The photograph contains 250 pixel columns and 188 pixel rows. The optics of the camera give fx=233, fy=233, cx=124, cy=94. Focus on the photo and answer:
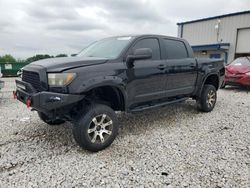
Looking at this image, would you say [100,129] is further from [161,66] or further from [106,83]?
[161,66]

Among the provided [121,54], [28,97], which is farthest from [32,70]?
[121,54]

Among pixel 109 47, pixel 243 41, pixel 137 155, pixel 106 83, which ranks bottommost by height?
pixel 137 155

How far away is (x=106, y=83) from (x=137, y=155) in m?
1.21

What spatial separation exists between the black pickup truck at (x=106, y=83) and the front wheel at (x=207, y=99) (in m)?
0.66

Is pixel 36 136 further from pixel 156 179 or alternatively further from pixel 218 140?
pixel 218 140

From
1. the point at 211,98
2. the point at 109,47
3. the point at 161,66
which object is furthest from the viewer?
the point at 211,98

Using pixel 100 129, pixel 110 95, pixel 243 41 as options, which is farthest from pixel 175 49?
pixel 243 41

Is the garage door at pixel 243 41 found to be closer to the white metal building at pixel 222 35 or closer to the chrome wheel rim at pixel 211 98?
the white metal building at pixel 222 35

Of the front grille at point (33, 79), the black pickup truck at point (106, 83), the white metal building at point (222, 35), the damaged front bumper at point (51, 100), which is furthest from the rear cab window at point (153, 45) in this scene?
the white metal building at point (222, 35)

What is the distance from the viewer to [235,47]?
21.2 m

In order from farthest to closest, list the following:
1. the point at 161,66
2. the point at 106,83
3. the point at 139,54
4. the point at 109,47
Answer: the point at 161,66, the point at 109,47, the point at 139,54, the point at 106,83

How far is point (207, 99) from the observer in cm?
607

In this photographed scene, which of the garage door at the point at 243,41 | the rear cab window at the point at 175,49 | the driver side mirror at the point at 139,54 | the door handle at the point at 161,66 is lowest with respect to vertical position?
the door handle at the point at 161,66

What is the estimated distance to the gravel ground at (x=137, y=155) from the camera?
2.87 m
